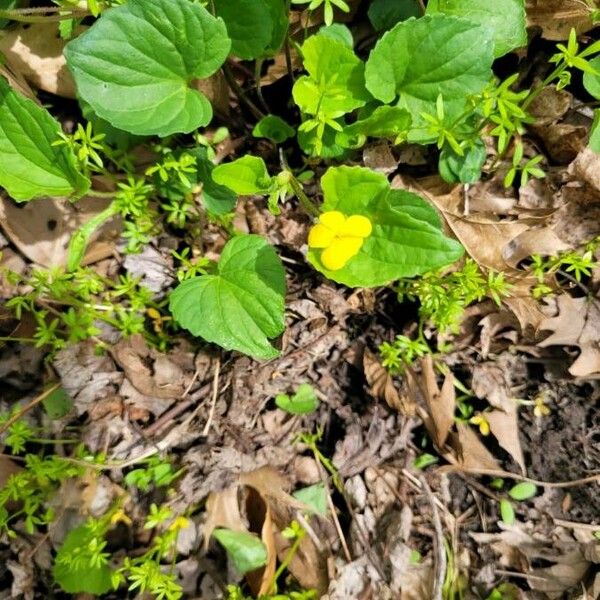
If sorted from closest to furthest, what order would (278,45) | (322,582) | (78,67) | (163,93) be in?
(78,67) < (163,93) < (278,45) < (322,582)

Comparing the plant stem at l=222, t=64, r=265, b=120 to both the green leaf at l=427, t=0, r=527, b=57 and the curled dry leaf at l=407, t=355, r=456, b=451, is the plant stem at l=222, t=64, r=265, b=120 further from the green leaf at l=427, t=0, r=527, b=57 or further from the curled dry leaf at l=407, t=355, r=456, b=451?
the curled dry leaf at l=407, t=355, r=456, b=451

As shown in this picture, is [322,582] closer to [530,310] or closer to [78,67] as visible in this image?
[530,310]

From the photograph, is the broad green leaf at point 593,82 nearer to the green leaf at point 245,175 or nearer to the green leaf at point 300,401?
the green leaf at point 245,175

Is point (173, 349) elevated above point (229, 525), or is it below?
above

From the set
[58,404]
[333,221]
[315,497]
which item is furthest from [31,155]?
[315,497]

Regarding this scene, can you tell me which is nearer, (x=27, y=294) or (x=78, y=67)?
(x=78, y=67)

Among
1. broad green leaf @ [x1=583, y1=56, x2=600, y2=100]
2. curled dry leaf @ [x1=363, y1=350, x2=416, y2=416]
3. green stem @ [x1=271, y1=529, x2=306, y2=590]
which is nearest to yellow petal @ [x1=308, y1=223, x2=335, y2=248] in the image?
curled dry leaf @ [x1=363, y1=350, x2=416, y2=416]

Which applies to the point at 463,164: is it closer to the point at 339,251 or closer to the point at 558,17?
the point at 558,17

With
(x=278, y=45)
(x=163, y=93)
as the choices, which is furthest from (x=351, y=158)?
(x=163, y=93)

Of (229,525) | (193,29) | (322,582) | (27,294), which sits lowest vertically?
(322,582)
